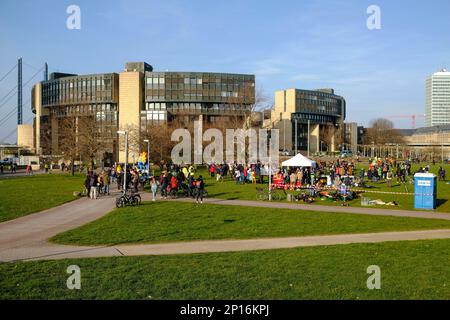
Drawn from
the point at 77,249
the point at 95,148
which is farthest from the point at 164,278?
the point at 95,148

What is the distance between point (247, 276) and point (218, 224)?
24.5 feet

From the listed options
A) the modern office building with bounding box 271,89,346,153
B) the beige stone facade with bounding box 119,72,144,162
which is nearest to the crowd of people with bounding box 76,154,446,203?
the beige stone facade with bounding box 119,72,144,162

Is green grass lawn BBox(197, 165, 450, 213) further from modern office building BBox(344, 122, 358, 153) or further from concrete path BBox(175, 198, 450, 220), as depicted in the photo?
modern office building BBox(344, 122, 358, 153)

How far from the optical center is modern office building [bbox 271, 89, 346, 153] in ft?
412

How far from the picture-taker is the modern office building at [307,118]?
12544cm

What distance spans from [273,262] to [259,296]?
2.76 metres

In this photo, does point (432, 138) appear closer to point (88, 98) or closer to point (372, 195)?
point (88, 98)

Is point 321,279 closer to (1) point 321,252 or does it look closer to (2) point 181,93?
(1) point 321,252

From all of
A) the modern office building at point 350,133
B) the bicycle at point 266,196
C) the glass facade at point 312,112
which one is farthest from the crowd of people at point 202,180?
the modern office building at point 350,133

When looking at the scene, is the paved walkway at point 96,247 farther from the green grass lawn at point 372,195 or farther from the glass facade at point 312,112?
the glass facade at point 312,112

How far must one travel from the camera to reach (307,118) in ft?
428

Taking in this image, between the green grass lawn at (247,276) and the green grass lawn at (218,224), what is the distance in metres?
2.89

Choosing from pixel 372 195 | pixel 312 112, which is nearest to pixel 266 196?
pixel 372 195

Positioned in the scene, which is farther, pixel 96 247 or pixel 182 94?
pixel 182 94
